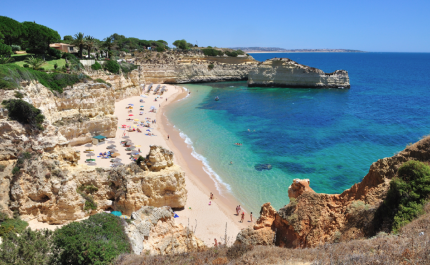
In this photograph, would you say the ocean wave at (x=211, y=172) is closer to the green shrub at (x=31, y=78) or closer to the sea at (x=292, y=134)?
the sea at (x=292, y=134)

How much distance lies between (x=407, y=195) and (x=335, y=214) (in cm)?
253

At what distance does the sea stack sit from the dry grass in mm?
78939

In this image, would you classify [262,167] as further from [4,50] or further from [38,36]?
[38,36]

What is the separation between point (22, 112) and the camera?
16.8 m

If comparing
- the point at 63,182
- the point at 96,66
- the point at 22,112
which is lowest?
the point at 63,182

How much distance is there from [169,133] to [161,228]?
2896 cm

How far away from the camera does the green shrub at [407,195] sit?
29.1ft

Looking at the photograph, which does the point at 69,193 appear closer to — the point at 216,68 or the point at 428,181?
the point at 428,181

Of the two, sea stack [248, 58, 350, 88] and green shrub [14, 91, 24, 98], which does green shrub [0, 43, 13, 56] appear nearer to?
green shrub [14, 91, 24, 98]

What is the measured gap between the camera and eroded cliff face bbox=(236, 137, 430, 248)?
9.90 metres

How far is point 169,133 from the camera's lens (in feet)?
132

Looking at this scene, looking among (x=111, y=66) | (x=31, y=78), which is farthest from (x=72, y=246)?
(x=111, y=66)

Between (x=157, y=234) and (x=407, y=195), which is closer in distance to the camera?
(x=407, y=195)

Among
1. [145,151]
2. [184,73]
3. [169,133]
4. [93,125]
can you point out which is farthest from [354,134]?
[184,73]
